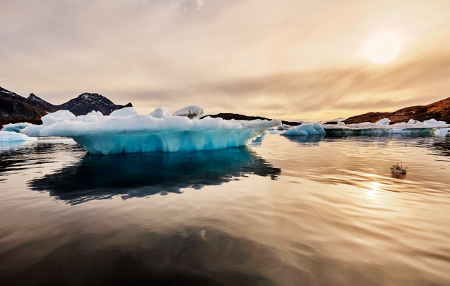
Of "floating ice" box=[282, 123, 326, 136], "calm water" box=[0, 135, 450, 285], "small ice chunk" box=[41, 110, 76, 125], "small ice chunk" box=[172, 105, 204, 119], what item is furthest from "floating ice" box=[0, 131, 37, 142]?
"floating ice" box=[282, 123, 326, 136]

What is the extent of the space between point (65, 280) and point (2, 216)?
2886 mm

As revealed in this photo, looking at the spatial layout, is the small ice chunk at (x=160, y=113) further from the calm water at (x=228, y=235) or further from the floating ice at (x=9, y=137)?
the floating ice at (x=9, y=137)

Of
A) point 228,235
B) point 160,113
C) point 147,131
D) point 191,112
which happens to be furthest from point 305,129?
point 228,235

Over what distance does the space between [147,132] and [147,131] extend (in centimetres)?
74

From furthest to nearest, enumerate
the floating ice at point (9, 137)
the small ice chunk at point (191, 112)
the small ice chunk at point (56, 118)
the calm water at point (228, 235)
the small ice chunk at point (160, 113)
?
the floating ice at point (9, 137) → the small ice chunk at point (56, 118) → the small ice chunk at point (191, 112) → the small ice chunk at point (160, 113) → the calm water at point (228, 235)

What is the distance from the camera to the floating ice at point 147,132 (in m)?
10.1

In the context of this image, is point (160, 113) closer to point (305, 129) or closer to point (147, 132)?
point (147, 132)

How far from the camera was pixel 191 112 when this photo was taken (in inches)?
575

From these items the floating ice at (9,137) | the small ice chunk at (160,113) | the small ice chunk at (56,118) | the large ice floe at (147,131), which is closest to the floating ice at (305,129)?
the large ice floe at (147,131)

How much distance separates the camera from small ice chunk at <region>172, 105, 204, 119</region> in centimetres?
1458

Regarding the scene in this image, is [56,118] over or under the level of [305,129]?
over

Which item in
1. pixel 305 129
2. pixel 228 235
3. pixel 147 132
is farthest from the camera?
pixel 305 129

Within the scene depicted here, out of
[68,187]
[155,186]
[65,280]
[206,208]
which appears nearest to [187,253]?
[65,280]

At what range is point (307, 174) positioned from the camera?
6914 millimetres
